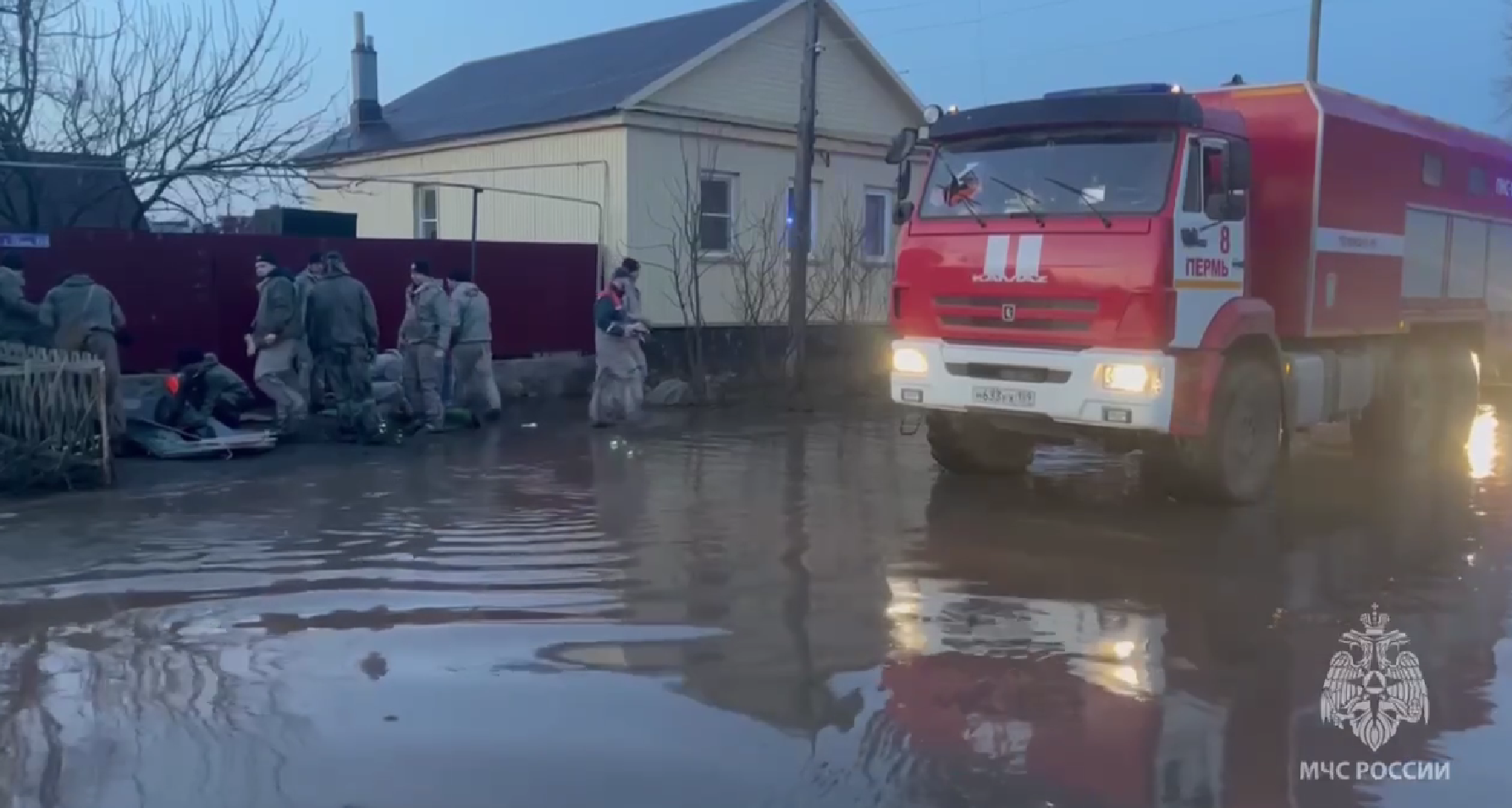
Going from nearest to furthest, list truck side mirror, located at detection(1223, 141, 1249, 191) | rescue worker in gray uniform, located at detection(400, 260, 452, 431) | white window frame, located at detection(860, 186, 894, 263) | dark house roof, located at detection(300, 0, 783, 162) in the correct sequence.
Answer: truck side mirror, located at detection(1223, 141, 1249, 191) → rescue worker in gray uniform, located at detection(400, 260, 452, 431) → dark house roof, located at detection(300, 0, 783, 162) → white window frame, located at detection(860, 186, 894, 263)

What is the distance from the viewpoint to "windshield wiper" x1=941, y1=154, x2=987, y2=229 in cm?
1016

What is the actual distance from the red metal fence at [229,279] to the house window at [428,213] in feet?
16.3

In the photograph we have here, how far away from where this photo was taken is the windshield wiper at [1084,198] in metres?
9.50

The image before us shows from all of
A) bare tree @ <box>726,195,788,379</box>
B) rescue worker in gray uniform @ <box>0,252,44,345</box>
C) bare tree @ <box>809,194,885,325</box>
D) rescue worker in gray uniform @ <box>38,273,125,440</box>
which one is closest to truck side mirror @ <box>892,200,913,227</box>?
rescue worker in gray uniform @ <box>38,273,125,440</box>

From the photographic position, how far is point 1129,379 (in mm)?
9398

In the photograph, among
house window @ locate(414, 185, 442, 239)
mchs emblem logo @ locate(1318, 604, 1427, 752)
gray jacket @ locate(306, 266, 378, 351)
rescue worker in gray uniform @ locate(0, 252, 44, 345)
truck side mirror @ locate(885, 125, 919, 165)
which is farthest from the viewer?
house window @ locate(414, 185, 442, 239)

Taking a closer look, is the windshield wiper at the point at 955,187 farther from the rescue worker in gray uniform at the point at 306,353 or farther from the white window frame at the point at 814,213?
the white window frame at the point at 814,213

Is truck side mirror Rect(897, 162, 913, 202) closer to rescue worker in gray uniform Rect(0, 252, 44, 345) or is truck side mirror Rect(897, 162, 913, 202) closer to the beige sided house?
rescue worker in gray uniform Rect(0, 252, 44, 345)

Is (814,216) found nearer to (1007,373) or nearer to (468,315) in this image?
(468,315)

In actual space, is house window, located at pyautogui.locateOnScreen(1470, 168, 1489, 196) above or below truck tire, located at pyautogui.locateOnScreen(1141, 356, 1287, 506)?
above

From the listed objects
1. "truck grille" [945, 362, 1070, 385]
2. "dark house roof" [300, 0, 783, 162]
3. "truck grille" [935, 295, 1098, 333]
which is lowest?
"truck grille" [945, 362, 1070, 385]

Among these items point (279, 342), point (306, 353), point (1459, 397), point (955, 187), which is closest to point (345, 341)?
point (306, 353)

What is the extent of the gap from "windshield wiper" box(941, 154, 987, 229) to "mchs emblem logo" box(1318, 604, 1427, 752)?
13.7 feet

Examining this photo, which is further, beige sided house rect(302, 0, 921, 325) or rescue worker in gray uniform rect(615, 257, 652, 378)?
beige sided house rect(302, 0, 921, 325)
